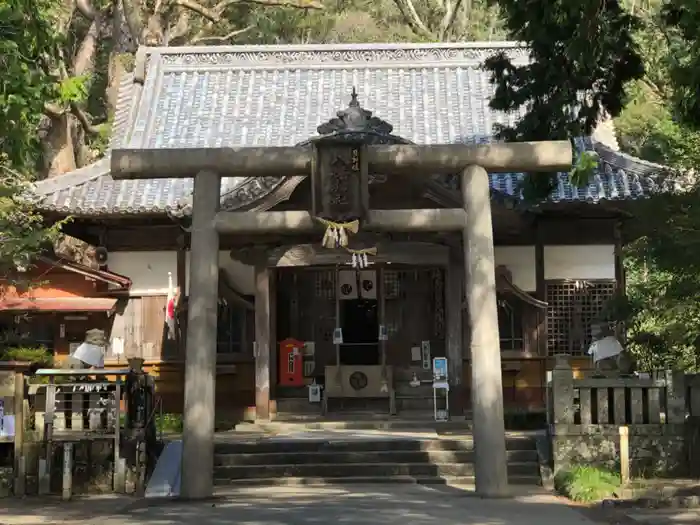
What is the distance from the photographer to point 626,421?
13.2 metres

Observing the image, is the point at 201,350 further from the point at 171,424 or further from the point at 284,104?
the point at 284,104

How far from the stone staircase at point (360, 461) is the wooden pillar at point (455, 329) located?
8.15 ft

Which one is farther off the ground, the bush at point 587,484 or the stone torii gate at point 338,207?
the stone torii gate at point 338,207

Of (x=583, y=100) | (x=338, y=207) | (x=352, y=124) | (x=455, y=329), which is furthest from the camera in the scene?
(x=455, y=329)

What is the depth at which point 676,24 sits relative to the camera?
1112cm

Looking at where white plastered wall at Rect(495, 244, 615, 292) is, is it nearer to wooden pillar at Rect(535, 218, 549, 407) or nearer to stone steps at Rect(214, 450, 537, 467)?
wooden pillar at Rect(535, 218, 549, 407)

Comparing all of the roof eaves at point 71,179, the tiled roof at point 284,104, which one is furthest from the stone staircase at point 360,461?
the roof eaves at point 71,179

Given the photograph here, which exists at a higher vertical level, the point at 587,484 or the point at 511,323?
the point at 511,323

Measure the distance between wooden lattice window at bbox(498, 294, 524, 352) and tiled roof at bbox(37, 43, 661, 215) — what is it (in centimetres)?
221

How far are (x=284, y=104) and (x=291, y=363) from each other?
647 centimetres

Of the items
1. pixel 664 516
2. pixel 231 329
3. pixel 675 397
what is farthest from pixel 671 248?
pixel 231 329

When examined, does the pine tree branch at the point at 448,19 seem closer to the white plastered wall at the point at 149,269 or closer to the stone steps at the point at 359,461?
the white plastered wall at the point at 149,269

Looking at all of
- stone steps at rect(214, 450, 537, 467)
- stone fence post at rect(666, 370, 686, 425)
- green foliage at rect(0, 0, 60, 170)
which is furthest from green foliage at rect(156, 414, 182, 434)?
green foliage at rect(0, 0, 60, 170)

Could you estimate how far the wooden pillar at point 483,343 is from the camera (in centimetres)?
1184
